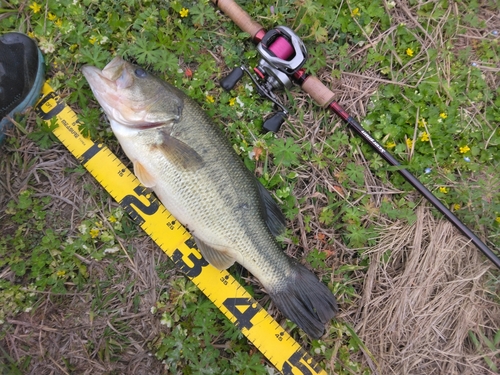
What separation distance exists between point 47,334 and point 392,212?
3.36 metres

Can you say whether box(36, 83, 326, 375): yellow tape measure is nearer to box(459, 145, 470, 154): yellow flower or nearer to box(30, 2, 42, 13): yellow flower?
box(30, 2, 42, 13): yellow flower

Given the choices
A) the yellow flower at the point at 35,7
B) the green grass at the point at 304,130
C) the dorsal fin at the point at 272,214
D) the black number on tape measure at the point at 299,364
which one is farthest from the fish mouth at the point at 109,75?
the black number on tape measure at the point at 299,364

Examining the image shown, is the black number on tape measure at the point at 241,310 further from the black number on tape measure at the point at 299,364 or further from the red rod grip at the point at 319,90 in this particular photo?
the red rod grip at the point at 319,90

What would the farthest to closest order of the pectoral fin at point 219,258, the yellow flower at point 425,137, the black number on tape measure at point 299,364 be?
the yellow flower at point 425,137 → the black number on tape measure at point 299,364 → the pectoral fin at point 219,258

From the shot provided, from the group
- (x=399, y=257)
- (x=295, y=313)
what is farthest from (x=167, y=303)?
(x=399, y=257)

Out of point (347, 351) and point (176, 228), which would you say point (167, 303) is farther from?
point (347, 351)

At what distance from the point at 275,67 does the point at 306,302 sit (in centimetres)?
213

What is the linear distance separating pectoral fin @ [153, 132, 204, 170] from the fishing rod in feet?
2.89

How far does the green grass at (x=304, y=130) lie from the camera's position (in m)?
3.28

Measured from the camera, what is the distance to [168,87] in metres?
3.09

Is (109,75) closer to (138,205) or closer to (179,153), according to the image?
(179,153)

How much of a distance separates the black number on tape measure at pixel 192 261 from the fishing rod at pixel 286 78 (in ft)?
4.59

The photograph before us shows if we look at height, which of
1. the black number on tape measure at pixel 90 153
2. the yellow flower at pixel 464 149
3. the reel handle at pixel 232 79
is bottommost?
the yellow flower at pixel 464 149

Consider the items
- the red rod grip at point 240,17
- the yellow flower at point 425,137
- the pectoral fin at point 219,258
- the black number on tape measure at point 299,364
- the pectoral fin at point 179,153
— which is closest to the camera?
the pectoral fin at point 179,153
